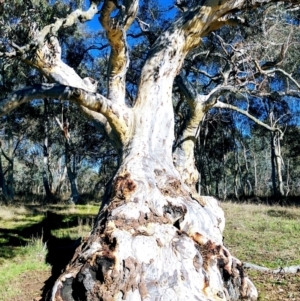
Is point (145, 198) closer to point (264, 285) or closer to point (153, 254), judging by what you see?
point (153, 254)

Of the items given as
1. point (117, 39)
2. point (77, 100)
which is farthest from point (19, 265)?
point (117, 39)

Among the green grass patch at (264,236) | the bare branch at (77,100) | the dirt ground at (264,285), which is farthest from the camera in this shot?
the green grass patch at (264,236)

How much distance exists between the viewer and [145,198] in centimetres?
526

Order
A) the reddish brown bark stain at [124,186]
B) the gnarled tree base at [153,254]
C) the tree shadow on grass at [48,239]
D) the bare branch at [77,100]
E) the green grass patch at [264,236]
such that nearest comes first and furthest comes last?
the gnarled tree base at [153,254]
the bare branch at [77,100]
the reddish brown bark stain at [124,186]
the tree shadow on grass at [48,239]
the green grass patch at [264,236]

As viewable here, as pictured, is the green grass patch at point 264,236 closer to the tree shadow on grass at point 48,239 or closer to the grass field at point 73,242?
the grass field at point 73,242

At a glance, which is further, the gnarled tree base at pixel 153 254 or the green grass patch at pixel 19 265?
the green grass patch at pixel 19 265

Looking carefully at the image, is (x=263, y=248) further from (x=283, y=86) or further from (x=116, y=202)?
(x=283, y=86)

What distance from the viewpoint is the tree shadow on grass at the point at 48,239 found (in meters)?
6.62

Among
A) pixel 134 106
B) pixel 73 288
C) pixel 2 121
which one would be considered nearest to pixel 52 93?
pixel 134 106

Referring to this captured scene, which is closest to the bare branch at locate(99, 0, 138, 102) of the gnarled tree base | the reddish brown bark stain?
the reddish brown bark stain

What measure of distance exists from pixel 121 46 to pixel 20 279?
149 inches

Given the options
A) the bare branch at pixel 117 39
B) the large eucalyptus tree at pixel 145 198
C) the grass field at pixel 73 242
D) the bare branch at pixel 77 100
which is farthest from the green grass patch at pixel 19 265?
the bare branch at pixel 117 39

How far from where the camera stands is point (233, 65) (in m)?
8.95

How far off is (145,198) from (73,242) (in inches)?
126
